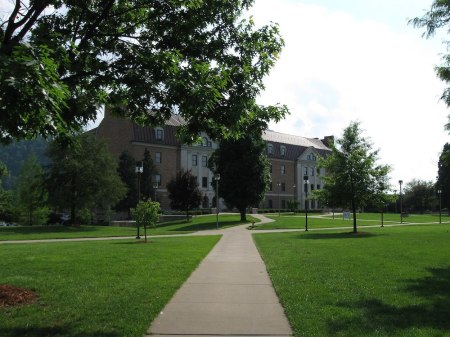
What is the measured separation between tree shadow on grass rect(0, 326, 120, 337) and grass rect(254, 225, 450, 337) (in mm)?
2572

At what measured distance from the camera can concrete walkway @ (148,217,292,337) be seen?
6.48 meters

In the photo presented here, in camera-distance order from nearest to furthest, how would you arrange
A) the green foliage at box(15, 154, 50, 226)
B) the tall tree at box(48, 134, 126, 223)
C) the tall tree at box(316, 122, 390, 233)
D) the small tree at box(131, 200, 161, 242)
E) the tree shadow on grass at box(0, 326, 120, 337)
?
the tree shadow on grass at box(0, 326, 120, 337), the small tree at box(131, 200, 161, 242), the tall tree at box(316, 122, 390, 233), the tall tree at box(48, 134, 126, 223), the green foliage at box(15, 154, 50, 226)

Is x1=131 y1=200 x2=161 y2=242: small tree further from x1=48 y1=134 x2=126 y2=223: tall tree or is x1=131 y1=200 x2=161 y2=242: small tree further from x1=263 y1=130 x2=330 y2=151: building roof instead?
x1=263 y1=130 x2=330 y2=151: building roof

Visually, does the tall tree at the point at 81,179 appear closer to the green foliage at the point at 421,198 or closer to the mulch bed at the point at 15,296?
the mulch bed at the point at 15,296

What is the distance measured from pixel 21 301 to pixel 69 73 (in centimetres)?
402

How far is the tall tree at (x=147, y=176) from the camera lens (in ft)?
202

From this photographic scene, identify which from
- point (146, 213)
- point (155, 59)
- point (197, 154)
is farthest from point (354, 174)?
point (197, 154)

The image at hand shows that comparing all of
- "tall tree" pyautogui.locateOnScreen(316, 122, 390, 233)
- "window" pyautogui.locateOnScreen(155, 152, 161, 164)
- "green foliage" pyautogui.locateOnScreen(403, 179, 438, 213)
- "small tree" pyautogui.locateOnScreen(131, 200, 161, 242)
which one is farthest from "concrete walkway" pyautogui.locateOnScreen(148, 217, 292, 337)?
"green foliage" pyautogui.locateOnScreen(403, 179, 438, 213)

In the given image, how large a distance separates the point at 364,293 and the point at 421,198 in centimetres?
9622

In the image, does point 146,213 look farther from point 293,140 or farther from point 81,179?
point 293,140

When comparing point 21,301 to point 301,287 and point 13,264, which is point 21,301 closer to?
point 301,287

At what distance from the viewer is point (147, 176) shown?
6284 centimetres

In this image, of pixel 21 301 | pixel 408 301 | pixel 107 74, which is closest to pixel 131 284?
pixel 21 301

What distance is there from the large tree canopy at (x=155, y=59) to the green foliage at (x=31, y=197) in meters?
42.3
